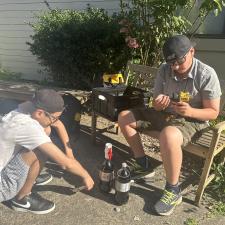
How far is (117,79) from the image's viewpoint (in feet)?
17.4

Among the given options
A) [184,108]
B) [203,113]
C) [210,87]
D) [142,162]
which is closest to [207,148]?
[203,113]

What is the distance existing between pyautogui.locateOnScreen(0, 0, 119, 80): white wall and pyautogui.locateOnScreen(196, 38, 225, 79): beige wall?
12.8 ft

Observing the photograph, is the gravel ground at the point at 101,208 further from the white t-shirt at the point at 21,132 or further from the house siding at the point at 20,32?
the house siding at the point at 20,32

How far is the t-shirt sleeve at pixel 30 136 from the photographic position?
112 inches

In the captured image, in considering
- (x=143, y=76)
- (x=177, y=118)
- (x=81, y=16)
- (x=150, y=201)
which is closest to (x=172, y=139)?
(x=177, y=118)

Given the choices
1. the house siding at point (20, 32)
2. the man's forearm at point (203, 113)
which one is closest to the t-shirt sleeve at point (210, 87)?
the man's forearm at point (203, 113)

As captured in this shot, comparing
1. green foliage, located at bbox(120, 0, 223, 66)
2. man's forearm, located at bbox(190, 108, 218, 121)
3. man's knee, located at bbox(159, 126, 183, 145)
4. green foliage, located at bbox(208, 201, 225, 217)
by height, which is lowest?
green foliage, located at bbox(208, 201, 225, 217)

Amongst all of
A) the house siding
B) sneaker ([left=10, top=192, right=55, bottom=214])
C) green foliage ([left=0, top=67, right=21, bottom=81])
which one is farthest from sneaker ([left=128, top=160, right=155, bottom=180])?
green foliage ([left=0, top=67, right=21, bottom=81])

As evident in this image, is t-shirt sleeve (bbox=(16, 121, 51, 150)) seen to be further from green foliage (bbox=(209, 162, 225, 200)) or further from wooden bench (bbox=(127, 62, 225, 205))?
green foliage (bbox=(209, 162, 225, 200))

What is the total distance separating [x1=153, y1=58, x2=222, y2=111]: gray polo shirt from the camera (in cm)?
340

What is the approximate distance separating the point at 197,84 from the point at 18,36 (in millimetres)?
6777

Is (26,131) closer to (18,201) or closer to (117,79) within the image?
(18,201)

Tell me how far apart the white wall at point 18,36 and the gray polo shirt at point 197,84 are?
17.7 feet

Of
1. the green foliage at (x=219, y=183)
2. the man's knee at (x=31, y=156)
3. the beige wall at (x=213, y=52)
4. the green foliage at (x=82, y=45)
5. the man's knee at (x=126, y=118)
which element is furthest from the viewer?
the green foliage at (x=82, y=45)
